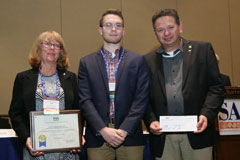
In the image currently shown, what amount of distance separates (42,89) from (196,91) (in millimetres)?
1337

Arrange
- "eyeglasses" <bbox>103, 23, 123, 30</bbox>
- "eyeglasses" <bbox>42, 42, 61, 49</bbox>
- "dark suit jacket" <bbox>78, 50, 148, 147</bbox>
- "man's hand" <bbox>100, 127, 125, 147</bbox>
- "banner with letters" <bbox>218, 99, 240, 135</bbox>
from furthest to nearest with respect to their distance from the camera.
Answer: "banner with letters" <bbox>218, 99, 240, 135</bbox>
"eyeglasses" <bbox>42, 42, 61, 49</bbox>
"eyeglasses" <bbox>103, 23, 123, 30</bbox>
"dark suit jacket" <bbox>78, 50, 148, 147</bbox>
"man's hand" <bbox>100, 127, 125, 147</bbox>

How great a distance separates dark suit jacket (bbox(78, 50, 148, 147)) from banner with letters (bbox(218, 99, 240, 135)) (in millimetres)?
1244

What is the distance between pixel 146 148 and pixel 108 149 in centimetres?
67

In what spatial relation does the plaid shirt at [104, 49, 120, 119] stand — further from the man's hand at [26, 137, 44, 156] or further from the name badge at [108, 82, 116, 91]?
the man's hand at [26, 137, 44, 156]

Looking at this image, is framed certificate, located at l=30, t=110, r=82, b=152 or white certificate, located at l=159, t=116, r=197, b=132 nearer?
white certificate, located at l=159, t=116, r=197, b=132

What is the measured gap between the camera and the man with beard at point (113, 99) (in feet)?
7.42

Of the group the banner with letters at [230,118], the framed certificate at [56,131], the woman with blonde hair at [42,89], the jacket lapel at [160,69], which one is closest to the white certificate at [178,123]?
the jacket lapel at [160,69]

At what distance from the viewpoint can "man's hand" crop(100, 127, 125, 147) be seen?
218cm

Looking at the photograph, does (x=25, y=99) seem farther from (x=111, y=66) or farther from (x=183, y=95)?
(x=183, y=95)

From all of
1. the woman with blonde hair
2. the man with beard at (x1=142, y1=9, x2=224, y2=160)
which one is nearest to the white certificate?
the man with beard at (x1=142, y1=9, x2=224, y2=160)

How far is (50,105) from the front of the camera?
239 cm

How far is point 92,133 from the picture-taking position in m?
2.33

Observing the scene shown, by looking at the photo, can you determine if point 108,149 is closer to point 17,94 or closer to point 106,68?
point 106,68

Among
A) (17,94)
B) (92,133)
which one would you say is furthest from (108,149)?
(17,94)
